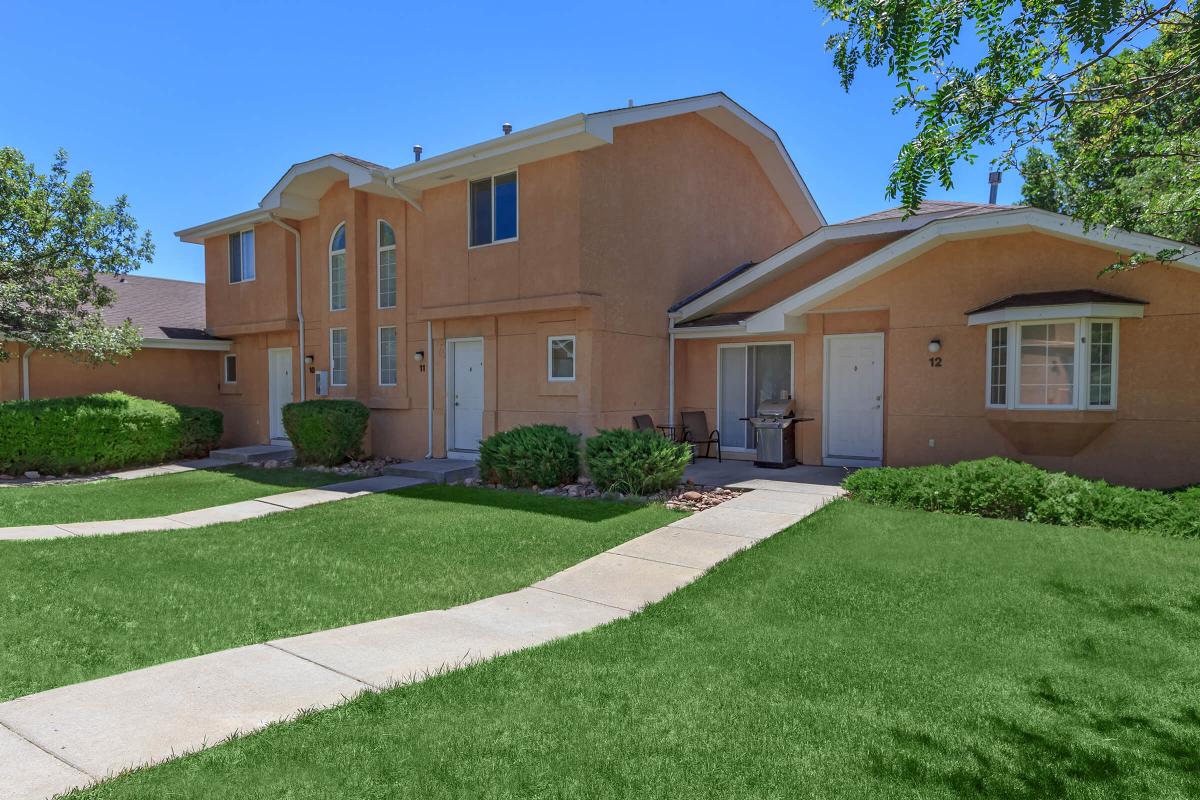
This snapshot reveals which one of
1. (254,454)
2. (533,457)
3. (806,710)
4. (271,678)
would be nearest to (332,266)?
(254,454)

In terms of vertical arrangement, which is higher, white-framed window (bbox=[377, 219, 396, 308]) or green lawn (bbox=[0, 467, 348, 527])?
white-framed window (bbox=[377, 219, 396, 308])

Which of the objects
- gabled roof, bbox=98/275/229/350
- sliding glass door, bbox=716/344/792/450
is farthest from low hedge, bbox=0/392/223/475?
sliding glass door, bbox=716/344/792/450

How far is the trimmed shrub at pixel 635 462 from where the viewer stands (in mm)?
10102

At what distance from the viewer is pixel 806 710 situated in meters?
3.76

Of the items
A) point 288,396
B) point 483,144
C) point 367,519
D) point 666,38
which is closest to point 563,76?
point 483,144

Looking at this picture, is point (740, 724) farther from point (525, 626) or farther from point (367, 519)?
point (367, 519)

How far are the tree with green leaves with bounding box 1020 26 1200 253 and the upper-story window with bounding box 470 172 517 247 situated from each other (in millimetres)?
8727

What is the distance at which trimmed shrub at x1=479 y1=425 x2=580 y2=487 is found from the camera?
36.0ft

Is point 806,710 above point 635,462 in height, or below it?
below

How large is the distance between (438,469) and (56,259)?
33.6 feet

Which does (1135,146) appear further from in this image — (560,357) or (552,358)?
(552,358)

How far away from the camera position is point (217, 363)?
1975 centimetres

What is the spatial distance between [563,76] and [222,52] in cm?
654

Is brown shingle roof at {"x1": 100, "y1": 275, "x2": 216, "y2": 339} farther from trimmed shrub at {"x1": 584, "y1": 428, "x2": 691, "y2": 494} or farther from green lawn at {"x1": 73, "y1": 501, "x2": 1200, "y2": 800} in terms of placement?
green lawn at {"x1": 73, "y1": 501, "x2": 1200, "y2": 800}
